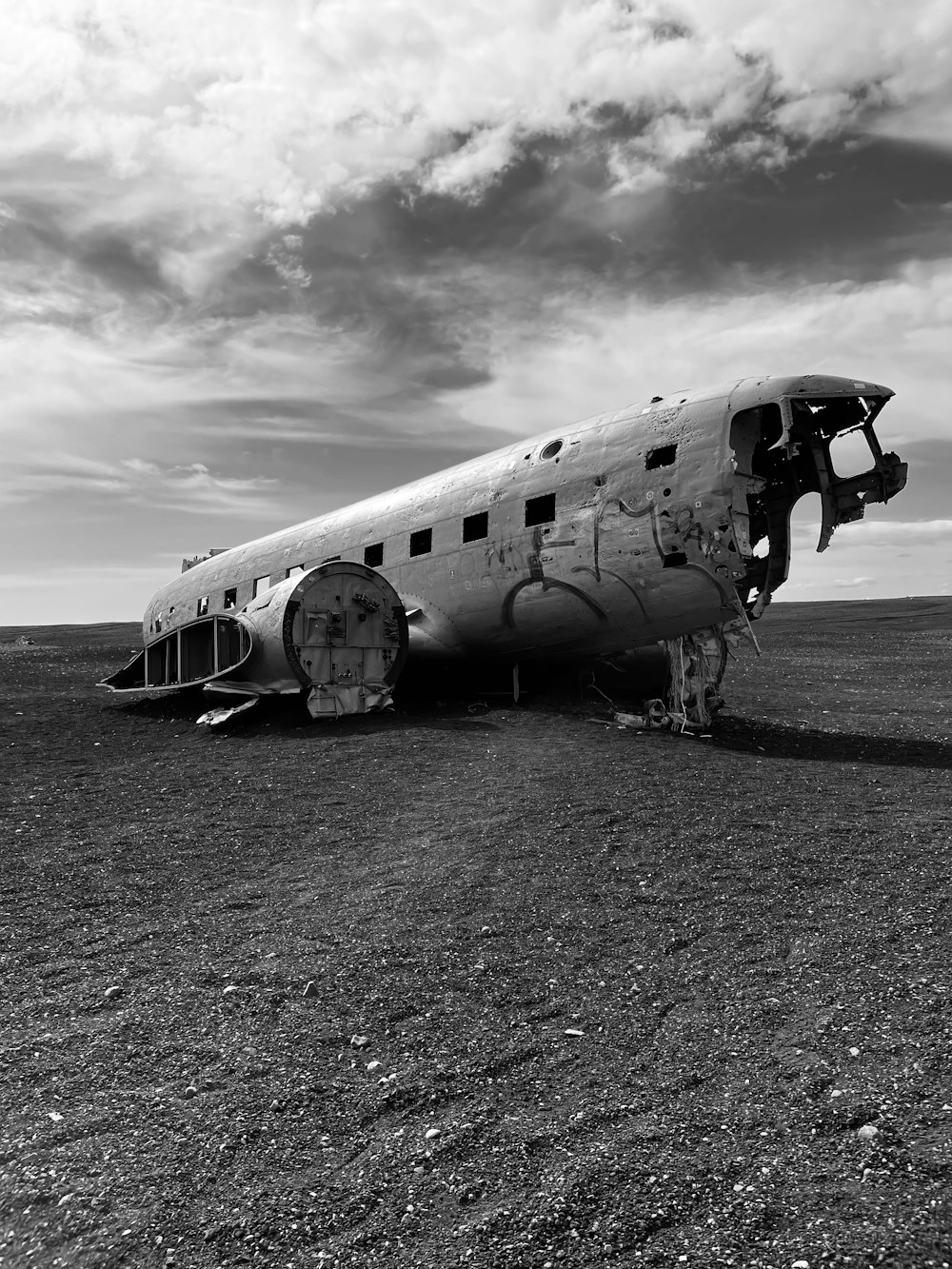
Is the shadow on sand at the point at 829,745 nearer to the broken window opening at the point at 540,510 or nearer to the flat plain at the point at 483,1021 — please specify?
the flat plain at the point at 483,1021

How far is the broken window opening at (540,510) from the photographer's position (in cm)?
1664

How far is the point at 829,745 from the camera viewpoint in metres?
15.1

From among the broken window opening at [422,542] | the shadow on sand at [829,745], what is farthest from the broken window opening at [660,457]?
the broken window opening at [422,542]

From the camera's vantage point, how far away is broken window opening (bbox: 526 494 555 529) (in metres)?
16.6

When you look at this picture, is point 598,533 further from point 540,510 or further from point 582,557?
point 540,510

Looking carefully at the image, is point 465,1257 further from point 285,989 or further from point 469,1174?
point 285,989

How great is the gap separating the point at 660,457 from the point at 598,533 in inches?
68.2

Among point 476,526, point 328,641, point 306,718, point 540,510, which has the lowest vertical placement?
point 306,718

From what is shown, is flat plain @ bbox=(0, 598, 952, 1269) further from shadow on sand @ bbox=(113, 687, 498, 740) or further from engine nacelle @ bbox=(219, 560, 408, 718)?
engine nacelle @ bbox=(219, 560, 408, 718)

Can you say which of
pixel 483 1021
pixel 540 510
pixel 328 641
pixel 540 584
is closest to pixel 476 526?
pixel 540 510

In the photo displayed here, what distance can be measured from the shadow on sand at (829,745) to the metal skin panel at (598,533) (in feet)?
7.51

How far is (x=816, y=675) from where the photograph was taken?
2792 cm

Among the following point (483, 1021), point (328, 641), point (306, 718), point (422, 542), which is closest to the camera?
point (483, 1021)

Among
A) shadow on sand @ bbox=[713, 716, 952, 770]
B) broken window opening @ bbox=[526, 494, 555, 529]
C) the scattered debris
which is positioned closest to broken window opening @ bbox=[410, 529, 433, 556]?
broken window opening @ bbox=[526, 494, 555, 529]
